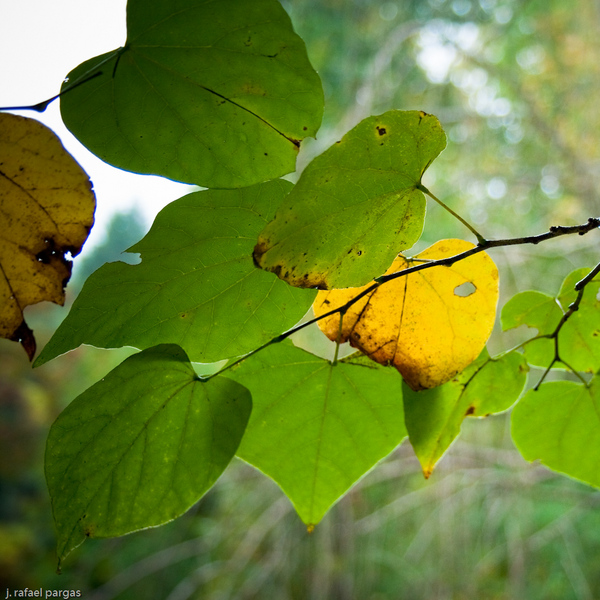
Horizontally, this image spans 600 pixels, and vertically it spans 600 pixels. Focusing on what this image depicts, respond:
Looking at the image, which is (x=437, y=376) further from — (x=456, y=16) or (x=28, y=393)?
(x=28, y=393)

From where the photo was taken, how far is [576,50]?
2531mm

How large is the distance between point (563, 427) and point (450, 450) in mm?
1627

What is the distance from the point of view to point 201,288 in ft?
0.84

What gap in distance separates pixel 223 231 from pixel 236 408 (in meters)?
0.08

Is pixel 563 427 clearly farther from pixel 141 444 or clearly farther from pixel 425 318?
pixel 141 444

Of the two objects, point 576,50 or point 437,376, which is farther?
point 576,50

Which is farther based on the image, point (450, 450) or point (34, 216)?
point (450, 450)

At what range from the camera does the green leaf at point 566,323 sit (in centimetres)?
30

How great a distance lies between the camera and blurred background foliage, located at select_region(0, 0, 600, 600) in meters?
1.72

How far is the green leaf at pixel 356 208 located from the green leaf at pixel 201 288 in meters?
0.04

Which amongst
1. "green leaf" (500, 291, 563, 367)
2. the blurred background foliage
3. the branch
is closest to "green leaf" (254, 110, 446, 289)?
the branch

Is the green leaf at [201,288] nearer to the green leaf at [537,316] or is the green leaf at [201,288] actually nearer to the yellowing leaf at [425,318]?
the yellowing leaf at [425,318]

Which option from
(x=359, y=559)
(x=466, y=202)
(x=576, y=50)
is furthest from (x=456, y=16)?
(x=359, y=559)

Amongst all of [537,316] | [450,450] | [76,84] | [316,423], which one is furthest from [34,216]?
[450,450]
